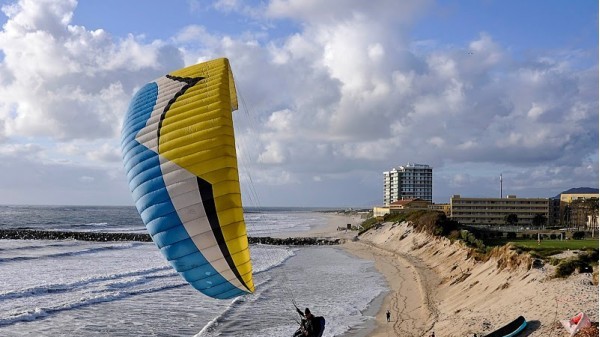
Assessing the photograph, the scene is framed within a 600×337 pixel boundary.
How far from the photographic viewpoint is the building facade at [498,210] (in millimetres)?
79250

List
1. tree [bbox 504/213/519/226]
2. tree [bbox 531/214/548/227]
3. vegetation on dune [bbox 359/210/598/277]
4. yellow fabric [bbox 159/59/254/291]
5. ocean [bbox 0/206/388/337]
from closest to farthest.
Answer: yellow fabric [bbox 159/59/254/291]
vegetation on dune [bbox 359/210/598/277]
ocean [bbox 0/206/388/337]
tree [bbox 531/214/548/227]
tree [bbox 504/213/519/226]

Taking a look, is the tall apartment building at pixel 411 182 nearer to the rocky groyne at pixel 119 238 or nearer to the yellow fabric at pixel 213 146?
the rocky groyne at pixel 119 238

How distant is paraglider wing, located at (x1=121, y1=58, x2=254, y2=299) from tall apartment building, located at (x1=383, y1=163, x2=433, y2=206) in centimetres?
15805

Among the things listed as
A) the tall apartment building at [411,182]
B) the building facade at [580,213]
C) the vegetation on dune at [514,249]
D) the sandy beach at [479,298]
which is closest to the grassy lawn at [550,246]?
the vegetation on dune at [514,249]

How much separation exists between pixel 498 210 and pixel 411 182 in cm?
8773

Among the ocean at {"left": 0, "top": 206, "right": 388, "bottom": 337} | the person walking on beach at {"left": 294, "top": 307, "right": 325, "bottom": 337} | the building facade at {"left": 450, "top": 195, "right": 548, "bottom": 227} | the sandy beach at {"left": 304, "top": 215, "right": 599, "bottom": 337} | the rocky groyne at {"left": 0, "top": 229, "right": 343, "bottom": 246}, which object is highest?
the building facade at {"left": 450, "top": 195, "right": 548, "bottom": 227}

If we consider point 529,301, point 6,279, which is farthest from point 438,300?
point 6,279

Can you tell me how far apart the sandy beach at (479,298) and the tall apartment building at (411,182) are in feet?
445

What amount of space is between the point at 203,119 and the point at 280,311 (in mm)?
13220

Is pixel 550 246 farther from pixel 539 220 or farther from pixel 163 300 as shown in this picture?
pixel 539 220

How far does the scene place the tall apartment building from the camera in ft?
542

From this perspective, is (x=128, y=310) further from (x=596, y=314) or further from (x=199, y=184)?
(x=596, y=314)

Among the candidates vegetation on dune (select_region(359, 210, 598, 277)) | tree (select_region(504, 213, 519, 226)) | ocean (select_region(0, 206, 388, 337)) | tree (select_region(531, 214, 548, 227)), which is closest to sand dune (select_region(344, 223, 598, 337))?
vegetation on dune (select_region(359, 210, 598, 277))

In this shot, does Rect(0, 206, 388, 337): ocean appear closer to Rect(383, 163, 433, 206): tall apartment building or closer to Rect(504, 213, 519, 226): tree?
Rect(504, 213, 519, 226): tree
